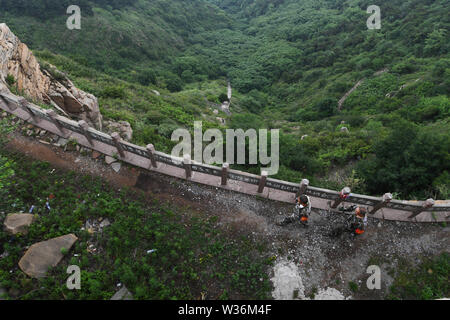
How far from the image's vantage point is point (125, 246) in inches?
328

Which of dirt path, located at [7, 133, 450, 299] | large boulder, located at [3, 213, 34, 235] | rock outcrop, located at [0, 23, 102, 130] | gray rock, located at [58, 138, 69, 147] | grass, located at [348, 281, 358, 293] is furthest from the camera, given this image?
rock outcrop, located at [0, 23, 102, 130]

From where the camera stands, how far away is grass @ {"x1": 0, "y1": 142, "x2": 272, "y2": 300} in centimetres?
739

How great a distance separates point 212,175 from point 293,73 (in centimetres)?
5460

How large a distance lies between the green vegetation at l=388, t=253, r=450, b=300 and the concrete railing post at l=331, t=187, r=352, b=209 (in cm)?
318

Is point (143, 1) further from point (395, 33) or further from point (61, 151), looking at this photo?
point (61, 151)

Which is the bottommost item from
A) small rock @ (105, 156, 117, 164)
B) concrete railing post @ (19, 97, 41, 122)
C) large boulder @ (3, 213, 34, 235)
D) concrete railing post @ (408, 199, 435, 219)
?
large boulder @ (3, 213, 34, 235)

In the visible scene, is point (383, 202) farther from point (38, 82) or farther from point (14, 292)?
point (38, 82)

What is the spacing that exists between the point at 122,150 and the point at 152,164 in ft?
5.31

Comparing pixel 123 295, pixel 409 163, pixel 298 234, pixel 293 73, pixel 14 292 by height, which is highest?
pixel 293 73

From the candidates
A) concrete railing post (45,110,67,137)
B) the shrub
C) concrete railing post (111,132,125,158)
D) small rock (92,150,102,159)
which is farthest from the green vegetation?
the shrub

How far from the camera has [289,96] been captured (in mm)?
49719

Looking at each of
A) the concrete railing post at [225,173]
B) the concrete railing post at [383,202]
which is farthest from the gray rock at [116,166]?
the concrete railing post at [383,202]

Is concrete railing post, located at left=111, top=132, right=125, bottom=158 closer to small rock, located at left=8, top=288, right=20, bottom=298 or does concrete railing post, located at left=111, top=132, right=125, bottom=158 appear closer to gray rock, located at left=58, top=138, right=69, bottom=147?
gray rock, located at left=58, top=138, right=69, bottom=147

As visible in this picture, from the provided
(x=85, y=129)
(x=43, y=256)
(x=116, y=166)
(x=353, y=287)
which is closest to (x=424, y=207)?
(x=353, y=287)
